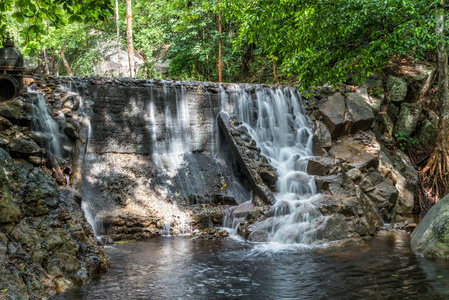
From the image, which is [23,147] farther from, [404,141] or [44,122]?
[404,141]

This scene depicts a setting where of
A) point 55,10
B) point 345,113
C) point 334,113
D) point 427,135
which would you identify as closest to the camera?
point 55,10

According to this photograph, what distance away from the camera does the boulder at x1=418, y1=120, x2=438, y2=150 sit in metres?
14.1

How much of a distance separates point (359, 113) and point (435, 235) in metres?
7.61

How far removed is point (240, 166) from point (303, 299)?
6.59 meters

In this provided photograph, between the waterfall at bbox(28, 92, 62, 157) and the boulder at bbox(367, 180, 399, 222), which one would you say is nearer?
the waterfall at bbox(28, 92, 62, 157)

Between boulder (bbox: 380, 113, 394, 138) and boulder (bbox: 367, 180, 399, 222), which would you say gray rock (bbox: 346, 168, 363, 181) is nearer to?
boulder (bbox: 367, 180, 399, 222)

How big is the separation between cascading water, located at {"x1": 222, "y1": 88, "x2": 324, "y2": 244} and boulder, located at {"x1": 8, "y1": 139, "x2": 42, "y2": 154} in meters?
5.42

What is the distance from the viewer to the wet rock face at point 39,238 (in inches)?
177

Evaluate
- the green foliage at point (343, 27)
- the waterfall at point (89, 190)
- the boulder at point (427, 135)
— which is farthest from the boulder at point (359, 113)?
the waterfall at point (89, 190)

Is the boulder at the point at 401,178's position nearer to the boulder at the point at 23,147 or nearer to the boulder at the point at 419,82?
the boulder at the point at 419,82

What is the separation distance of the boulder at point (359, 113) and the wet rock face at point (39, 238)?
10.2m

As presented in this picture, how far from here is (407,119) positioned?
14.4 m

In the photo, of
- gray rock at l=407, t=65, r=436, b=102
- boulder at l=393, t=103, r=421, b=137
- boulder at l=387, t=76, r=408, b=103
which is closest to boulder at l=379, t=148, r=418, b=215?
boulder at l=393, t=103, r=421, b=137

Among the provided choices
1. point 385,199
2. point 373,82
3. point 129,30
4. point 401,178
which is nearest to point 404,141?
point 401,178
